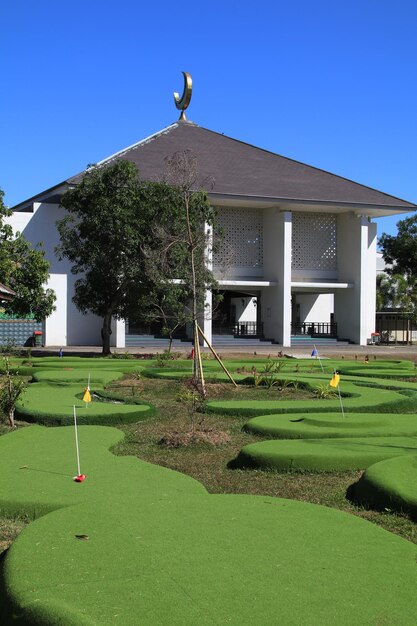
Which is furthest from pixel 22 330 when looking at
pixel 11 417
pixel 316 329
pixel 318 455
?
pixel 318 455

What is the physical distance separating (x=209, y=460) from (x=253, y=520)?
3.83 metres

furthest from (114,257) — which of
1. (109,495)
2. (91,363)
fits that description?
(109,495)

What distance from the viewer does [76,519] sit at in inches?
250

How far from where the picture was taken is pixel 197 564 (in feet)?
17.2

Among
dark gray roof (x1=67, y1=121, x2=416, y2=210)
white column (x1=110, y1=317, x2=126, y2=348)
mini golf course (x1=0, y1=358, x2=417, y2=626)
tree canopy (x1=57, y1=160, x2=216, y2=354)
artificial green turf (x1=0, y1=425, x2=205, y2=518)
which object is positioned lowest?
artificial green turf (x1=0, y1=425, x2=205, y2=518)

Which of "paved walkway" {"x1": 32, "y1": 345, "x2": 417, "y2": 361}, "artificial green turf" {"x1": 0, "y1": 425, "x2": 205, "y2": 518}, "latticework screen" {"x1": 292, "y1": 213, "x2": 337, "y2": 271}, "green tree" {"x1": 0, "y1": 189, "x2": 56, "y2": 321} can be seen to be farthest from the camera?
"latticework screen" {"x1": 292, "y1": 213, "x2": 337, "y2": 271}

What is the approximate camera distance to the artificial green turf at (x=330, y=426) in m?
11.3

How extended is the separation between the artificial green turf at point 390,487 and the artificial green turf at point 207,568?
1078mm

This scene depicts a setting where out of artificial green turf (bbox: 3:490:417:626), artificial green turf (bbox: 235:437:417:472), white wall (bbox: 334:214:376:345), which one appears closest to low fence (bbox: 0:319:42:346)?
white wall (bbox: 334:214:376:345)

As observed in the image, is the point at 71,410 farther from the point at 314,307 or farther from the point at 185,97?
the point at 314,307

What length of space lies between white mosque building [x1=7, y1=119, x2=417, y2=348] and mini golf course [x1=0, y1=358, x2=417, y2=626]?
28125mm

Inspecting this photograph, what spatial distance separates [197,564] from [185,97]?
4269 cm

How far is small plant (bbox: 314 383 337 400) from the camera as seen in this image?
15.9 metres

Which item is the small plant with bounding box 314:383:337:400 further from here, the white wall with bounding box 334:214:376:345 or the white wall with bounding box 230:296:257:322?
the white wall with bounding box 230:296:257:322
